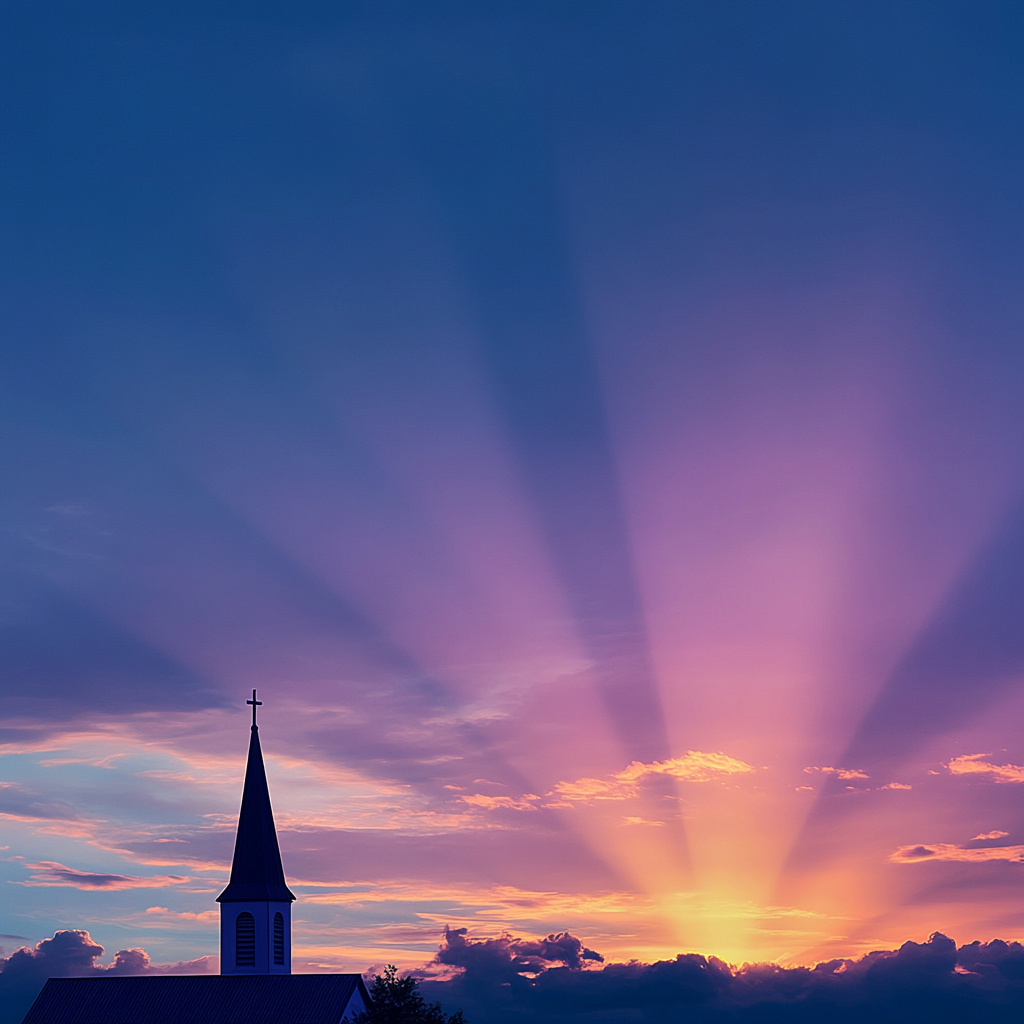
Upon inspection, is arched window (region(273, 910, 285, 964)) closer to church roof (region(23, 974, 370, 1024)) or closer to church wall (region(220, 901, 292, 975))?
church wall (region(220, 901, 292, 975))

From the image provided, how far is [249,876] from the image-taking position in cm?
8919

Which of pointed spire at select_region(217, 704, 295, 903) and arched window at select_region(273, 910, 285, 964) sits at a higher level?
pointed spire at select_region(217, 704, 295, 903)

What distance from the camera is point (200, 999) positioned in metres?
85.1

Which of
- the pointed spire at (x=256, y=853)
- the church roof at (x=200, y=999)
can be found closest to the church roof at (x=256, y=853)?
the pointed spire at (x=256, y=853)

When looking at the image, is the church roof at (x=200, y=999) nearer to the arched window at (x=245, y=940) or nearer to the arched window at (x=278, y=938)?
the arched window at (x=245, y=940)

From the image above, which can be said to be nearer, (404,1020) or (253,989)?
(404,1020)

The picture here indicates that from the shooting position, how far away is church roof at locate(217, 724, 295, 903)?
8881cm

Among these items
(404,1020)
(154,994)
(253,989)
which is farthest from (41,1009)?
(404,1020)

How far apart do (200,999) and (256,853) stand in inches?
386

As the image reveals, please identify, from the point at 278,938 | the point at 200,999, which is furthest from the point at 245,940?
the point at 200,999

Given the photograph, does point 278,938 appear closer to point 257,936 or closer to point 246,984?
point 257,936

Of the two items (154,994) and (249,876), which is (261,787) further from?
(154,994)

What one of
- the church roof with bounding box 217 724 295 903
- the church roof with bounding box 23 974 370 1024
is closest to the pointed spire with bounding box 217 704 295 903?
the church roof with bounding box 217 724 295 903

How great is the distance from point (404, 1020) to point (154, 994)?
65.1ft
